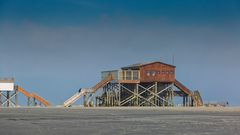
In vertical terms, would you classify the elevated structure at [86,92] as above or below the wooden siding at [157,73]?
below

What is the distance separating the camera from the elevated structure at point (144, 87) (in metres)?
67.1

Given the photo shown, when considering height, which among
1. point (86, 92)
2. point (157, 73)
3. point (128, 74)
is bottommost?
point (86, 92)

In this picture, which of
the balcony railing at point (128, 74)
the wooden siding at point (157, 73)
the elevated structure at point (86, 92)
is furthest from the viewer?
the wooden siding at point (157, 73)

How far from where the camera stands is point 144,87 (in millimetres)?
69375

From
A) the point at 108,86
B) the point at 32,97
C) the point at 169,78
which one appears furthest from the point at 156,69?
the point at 32,97

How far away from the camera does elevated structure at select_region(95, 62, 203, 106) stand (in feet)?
220

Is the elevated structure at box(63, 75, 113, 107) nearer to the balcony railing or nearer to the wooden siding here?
the balcony railing

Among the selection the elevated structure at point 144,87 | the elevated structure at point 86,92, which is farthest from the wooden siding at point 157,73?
the elevated structure at point 86,92

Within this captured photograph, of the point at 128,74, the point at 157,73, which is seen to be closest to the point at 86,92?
the point at 128,74

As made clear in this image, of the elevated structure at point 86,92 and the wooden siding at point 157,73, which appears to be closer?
the elevated structure at point 86,92

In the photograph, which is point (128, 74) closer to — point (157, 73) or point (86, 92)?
point (157, 73)

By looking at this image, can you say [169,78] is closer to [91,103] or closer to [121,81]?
[121,81]

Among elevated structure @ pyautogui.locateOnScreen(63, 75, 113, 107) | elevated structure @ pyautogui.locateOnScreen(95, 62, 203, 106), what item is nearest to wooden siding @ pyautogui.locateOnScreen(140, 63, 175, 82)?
elevated structure @ pyautogui.locateOnScreen(95, 62, 203, 106)

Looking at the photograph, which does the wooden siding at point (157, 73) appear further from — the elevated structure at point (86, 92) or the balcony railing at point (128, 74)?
the elevated structure at point (86, 92)
